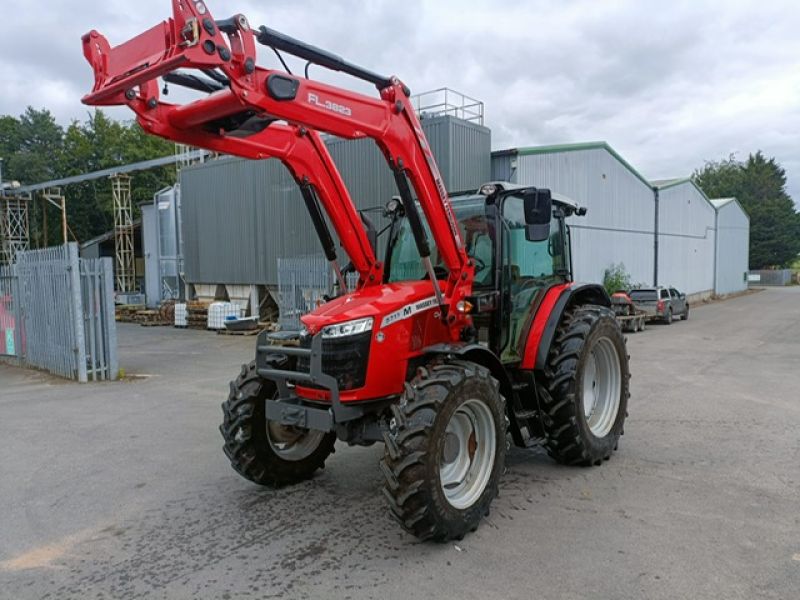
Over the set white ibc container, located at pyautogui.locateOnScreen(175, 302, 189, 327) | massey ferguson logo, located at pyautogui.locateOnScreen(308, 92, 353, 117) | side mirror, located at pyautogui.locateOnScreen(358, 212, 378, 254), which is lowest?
white ibc container, located at pyautogui.locateOnScreen(175, 302, 189, 327)

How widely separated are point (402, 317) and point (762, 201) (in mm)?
78143

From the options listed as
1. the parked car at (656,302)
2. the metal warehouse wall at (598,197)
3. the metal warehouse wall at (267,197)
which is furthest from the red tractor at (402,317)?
the parked car at (656,302)

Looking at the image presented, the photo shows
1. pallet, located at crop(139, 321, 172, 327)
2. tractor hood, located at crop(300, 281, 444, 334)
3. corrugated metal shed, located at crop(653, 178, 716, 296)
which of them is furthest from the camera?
corrugated metal shed, located at crop(653, 178, 716, 296)

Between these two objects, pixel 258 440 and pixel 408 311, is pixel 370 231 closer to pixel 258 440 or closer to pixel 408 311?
pixel 408 311

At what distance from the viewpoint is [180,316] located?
22250 millimetres

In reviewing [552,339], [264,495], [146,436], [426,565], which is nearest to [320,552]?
[426,565]

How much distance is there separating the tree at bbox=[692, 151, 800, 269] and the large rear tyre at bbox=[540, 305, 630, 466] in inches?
2671

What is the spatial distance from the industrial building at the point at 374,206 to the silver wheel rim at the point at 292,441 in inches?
391

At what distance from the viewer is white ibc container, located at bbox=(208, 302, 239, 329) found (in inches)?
806

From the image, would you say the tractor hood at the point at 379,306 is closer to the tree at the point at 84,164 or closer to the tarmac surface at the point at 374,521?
the tarmac surface at the point at 374,521

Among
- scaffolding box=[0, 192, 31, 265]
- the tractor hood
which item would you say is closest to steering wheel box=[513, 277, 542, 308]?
the tractor hood

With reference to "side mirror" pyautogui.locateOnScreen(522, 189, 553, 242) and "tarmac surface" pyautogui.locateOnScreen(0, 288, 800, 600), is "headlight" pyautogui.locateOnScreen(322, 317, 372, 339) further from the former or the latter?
"side mirror" pyautogui.locateOnScreen(522, 189, 553, 242)

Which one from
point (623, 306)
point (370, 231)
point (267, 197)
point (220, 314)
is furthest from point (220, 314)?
point (370, 231)

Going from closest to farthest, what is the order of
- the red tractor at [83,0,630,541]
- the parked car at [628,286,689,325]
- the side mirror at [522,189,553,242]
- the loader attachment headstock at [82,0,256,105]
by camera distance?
1. the loader attachment headstock at [82,0,256,105]
2. the red tractor at [83,0,630,541]
3. the side mirror at [522,189,553,242]
4. the parked car at [628,286,689,325]
